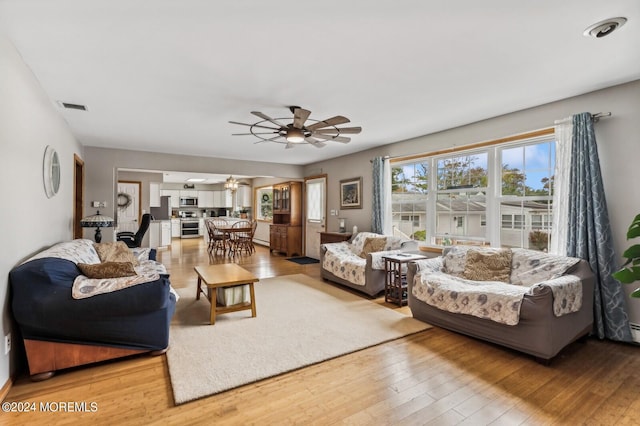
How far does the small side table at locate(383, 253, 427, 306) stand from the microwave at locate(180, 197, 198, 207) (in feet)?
35.0

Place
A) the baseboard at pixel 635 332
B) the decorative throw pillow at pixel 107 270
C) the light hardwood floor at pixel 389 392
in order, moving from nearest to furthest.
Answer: the light hardwood floor at pixel 389 392, the decorative throw pillow at pixel 107 270, the baseboard at pixel 635 332

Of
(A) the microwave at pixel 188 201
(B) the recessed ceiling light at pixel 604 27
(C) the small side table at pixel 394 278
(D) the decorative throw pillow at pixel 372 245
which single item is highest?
(B) the recessed ceiling light at pixel 604 27

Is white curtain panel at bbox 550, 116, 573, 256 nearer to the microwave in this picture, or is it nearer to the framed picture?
the framed picture

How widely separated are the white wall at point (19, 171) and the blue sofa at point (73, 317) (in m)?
0.12

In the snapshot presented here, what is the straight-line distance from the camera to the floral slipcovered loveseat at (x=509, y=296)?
2.50 meters

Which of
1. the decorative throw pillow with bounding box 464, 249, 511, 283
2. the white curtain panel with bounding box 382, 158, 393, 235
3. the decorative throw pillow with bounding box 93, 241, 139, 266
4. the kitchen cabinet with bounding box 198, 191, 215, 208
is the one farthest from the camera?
the kitchen cabinet with bounding box 198, 191, 215, 208

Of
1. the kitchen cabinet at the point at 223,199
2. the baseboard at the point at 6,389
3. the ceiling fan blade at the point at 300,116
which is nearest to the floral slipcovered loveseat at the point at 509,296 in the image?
the ceiling fan blade at the point at 300,116

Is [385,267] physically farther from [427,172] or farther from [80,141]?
[80,141]

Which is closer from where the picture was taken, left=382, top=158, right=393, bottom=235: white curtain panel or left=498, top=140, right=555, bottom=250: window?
left=498, top=140, right=555, bottom=250: window

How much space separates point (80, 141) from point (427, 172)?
601 centimetres

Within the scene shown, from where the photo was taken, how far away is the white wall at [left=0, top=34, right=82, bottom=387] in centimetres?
204

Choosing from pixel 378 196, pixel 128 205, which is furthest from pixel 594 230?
pixel 128 205

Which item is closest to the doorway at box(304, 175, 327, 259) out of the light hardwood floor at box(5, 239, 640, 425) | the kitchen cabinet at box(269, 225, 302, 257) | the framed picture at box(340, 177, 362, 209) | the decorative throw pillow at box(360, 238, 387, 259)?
the kitchen cabinet at box(269, 225, 302, 257)

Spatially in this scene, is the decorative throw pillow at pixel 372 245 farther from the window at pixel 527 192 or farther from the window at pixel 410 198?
the window at pixel 527 192
